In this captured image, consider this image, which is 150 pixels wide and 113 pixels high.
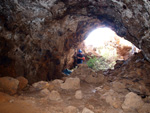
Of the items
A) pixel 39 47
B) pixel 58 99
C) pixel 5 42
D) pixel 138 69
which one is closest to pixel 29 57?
pixel 39 47

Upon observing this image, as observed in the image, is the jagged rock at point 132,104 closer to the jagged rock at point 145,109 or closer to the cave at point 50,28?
the jagged rock at point 145,109

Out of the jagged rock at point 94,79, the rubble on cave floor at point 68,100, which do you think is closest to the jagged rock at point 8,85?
the rubble on cave floor at point 68,100

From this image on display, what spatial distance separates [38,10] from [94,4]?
1.81 metres

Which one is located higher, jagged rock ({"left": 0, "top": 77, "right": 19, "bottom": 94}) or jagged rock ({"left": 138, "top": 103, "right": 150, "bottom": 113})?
jagged rock ({"left": 138, "top": 103, "right": 150, "bottom": 113})

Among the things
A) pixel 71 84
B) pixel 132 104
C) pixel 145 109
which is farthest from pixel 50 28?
pixel 145 109

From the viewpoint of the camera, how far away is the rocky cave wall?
3.10 meters

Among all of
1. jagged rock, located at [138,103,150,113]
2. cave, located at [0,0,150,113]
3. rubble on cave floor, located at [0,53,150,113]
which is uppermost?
cave, located at [0,0,150,113]

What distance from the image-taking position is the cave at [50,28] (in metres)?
3.10

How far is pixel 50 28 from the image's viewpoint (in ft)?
14.6

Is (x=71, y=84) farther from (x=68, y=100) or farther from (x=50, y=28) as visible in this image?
(x=50, y=28)

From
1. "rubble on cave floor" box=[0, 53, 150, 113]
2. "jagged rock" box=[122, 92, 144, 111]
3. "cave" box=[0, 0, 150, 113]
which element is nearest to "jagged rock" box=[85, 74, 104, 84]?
"cave" box=[0, 0, 150, 113]

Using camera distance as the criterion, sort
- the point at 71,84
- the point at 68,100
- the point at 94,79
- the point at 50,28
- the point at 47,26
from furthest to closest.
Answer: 1. the point at 50,28
2. the point at 47,26
3. the point at 94,79
4. the point at 71,84
5. the point at 68,100

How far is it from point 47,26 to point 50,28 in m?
0.17

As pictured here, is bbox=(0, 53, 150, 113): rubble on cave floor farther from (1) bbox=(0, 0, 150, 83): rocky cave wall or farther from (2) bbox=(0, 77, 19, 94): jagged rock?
(1) bbox=(0, 0, 150, 83): rocky cave wall
